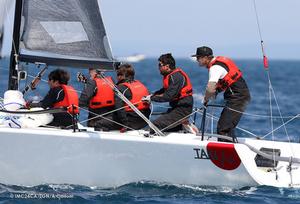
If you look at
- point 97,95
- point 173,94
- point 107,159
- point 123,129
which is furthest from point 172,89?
point 107,159

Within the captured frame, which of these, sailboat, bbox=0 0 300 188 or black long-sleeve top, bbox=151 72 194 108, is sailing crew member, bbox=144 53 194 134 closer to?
black long-sleeve top, bbox=151 72 194 108

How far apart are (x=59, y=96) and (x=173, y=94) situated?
133 cm

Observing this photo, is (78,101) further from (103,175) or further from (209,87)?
(209,87)

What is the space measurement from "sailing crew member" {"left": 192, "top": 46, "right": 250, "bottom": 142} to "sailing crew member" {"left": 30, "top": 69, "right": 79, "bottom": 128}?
1.56 meters

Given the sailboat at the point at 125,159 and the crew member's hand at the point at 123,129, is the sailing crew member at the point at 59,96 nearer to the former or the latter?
the sailboat at the point at 125,159

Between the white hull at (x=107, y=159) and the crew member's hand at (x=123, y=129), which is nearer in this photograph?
the white hull at (x=107, y=159)

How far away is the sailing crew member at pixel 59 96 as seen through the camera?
9031mm

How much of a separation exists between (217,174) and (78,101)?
1.87 meters

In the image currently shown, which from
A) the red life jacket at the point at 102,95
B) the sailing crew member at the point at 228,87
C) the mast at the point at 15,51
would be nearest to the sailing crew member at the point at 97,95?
the red life jacket at the point at 102,95

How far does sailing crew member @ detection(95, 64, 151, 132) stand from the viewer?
361 inches

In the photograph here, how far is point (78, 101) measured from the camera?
30.0ft

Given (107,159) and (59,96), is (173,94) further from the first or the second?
(59,96)

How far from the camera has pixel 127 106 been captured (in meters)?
9.09

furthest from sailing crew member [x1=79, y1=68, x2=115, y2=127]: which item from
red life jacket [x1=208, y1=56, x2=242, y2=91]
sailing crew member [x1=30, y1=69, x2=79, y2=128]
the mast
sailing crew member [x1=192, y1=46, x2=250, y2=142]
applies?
red life jacket [x1=208, y1=56, x2=242, y2=91]
